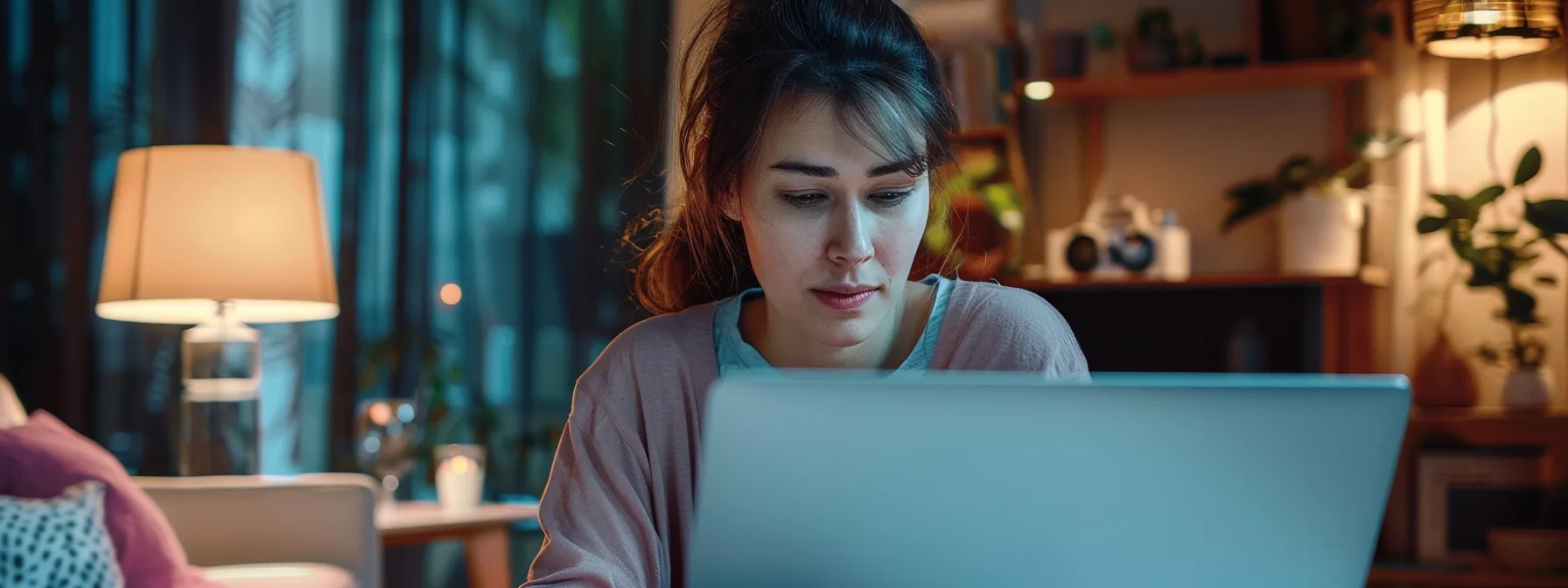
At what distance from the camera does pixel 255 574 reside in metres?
2.24

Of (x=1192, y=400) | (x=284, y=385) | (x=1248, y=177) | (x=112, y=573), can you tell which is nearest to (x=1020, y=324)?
(x=1192, y=400)

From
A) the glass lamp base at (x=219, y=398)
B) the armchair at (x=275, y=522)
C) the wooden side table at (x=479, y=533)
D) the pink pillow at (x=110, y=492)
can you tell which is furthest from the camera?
the wooden side table at (x=479, y=533)

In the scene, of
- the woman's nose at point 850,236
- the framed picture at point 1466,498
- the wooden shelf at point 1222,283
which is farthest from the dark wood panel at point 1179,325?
the woman's nose at point 850,236

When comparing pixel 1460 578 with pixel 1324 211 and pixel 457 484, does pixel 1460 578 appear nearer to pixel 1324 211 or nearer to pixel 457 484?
pixel 1324 211

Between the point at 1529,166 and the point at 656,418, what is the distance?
9.32ft

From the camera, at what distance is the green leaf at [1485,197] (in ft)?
10.7

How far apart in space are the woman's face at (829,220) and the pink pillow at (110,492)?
4.26 feet

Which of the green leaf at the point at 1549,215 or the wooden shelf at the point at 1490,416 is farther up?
the green leaf at the point at 1549,215

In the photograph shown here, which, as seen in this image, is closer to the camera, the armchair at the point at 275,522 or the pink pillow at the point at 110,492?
the pink pillow at the point at 110,492

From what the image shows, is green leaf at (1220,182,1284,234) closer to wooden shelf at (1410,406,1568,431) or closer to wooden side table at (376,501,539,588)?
wooden shelf at (1410,406,1568,431)

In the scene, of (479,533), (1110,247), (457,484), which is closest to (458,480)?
(457,484)

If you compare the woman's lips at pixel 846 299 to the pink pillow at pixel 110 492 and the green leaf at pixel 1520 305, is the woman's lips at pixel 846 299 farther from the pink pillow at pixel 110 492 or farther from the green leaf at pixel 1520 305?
the green leaf at pixel 1520 305

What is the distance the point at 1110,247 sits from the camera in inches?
141

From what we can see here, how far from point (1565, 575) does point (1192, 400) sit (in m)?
3.10
